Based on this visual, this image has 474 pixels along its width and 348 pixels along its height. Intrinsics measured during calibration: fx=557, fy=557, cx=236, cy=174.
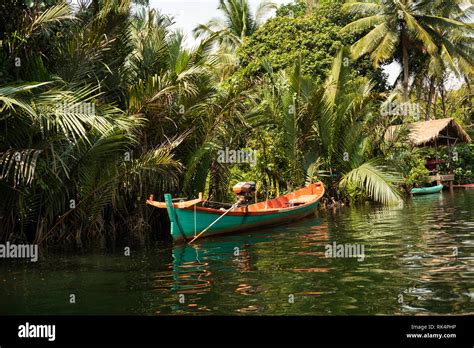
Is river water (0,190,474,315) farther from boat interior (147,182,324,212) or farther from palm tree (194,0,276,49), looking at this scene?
palm tree (194,0,276,49)

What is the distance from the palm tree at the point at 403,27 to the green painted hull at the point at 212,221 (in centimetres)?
1950

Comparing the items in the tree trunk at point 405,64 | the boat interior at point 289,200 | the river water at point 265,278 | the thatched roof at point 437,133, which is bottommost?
the river water at point 265,278

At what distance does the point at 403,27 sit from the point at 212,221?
2527cm

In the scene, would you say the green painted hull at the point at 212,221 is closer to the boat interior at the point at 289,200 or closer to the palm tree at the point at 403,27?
the boat interior at the point at 289,200

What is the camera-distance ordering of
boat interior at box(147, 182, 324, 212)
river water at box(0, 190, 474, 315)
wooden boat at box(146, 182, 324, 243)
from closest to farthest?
river water at box(0, 190, 474, 315) → wooden boat at box(146, 182, 324, 243) → boat interior at box(147, 182, 324, 212)

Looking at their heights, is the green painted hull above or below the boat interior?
below

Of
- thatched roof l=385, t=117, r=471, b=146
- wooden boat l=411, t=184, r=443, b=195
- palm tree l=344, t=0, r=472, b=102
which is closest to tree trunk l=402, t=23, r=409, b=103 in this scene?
palm tree l=344, t=0, r=472, b=102

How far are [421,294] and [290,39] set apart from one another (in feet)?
79.7

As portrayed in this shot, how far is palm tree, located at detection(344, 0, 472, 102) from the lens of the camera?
31844 mm

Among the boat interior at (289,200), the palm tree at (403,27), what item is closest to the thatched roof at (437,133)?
the palm tree at (403,27)

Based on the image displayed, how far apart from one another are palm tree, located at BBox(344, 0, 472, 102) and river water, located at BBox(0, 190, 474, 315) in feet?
68.7

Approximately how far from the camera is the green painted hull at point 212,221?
12023 mm

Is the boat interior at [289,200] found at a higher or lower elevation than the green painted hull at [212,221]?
higher
